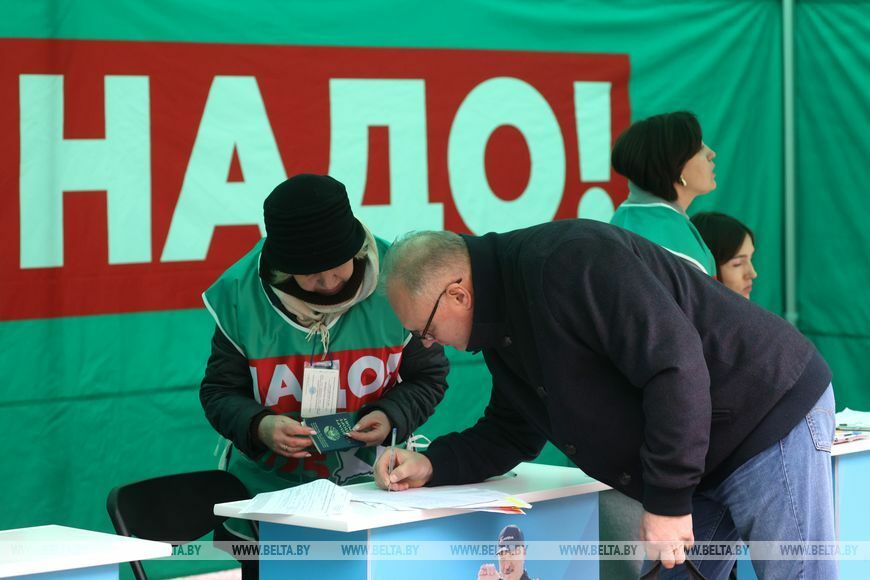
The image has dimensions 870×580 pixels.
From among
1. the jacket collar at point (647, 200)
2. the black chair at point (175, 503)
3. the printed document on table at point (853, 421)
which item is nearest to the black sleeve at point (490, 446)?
the black chair at point (175, 503)

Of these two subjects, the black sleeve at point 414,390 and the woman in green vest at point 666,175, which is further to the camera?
the woman in green vest at point 666,175

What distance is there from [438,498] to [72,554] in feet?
2.49

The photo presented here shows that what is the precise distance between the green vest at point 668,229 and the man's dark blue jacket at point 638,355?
3.57ft

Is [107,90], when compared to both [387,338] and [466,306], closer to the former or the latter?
[387,338]

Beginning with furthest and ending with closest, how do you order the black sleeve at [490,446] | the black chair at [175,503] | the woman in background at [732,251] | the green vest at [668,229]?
the woman in background at [732,251] → the green vest at [668,229] → the black chair at [175,503] → the black sleeve at [490,446]

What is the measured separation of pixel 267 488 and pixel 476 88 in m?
2.61

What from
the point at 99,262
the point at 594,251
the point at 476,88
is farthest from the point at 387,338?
the point at 476,88

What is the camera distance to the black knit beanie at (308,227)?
2.60 meters

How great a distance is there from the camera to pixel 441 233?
2.27 meters

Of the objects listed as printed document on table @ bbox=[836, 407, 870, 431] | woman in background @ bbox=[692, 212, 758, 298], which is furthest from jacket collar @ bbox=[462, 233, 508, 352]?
woman in background @ bbox=[692, 212, 758, 298]

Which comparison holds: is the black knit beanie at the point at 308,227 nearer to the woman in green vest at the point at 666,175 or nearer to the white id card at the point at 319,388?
the white id card at the point at 319,388

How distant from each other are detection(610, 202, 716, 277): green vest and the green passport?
Answer: 1.13 metres

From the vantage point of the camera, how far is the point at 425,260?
2217mm

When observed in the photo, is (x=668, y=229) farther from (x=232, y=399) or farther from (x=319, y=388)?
(x=232, y=399)
